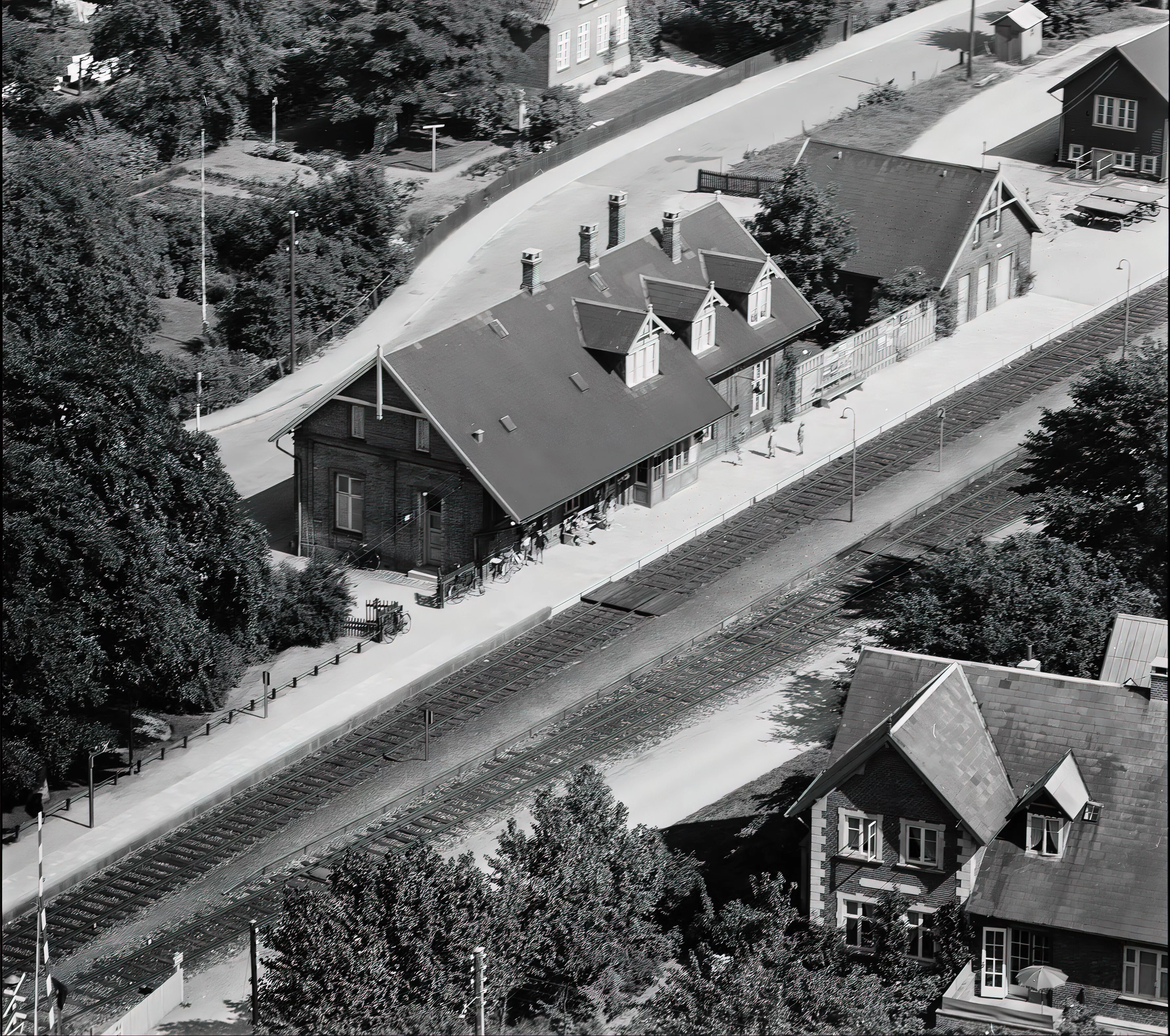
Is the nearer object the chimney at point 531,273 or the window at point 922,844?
the window at point 922,844

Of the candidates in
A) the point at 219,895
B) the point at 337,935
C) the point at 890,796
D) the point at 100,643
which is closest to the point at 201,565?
the point at 100,643

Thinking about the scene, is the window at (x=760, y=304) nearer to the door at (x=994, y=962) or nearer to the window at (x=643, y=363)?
the window at (x=643, y=363)

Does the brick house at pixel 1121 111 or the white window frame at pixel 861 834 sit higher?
the brick house at pixel 1121 111

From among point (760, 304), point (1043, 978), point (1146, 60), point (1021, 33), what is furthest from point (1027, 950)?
point (1021, 33)

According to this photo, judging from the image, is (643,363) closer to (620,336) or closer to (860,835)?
(620,336)

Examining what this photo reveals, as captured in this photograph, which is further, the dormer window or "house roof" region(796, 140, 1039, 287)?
"house roof" region(796, 140, 1039, 287)

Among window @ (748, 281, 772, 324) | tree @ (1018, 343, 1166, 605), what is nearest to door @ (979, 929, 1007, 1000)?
tree @ (1018, 343, 1166, 605)

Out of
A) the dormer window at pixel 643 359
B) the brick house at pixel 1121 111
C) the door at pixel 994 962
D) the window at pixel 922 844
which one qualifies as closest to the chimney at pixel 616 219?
the dormer window at pixel 643 359

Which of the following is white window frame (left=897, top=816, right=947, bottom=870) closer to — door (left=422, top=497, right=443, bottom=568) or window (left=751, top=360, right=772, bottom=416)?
door (left=422, top=497, right=443, bottom=568)
